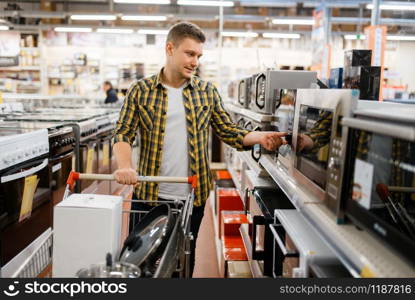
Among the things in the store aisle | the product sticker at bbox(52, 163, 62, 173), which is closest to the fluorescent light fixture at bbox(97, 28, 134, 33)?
the store aisle

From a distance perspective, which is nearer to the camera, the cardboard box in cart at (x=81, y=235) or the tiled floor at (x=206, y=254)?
the cardboard box in cart at (x=81, y=235)

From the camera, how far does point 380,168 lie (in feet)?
4.62

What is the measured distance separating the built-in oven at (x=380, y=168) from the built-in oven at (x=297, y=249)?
0.16 metres

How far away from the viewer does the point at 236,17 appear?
12422mm

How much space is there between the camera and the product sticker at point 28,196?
10.1 feet

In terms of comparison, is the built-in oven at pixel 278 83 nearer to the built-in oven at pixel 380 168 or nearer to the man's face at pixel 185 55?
the man's face at pixel 185 55

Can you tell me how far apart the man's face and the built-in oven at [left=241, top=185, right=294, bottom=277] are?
0.82 m

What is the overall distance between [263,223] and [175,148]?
69cm

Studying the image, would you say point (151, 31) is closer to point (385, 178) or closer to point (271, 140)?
point (271, 140)

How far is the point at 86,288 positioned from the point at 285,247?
76cm

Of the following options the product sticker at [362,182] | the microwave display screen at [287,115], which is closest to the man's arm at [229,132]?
the microwave display screen at [287,115]

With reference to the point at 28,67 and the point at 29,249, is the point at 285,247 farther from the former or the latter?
the point at 28,67

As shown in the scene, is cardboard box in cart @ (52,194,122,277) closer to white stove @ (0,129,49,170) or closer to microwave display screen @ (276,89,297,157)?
microwave display screen @ (276,89,297,157)

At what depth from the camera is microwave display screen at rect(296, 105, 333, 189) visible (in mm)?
1674
